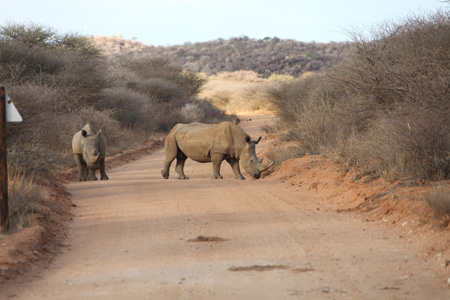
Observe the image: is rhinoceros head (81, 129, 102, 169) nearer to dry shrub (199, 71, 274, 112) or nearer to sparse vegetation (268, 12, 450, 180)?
sparse vegetation (268, 12, 450, 180)

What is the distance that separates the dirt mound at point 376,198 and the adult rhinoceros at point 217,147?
0.84 meters

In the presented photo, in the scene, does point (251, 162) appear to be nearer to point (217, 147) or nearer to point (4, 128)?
point (217, 147)

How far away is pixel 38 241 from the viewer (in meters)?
8.00

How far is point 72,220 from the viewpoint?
10164mm

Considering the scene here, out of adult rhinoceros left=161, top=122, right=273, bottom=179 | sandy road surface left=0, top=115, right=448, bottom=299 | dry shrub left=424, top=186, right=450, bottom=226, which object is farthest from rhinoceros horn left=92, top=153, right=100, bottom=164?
dry shrub left=424, top=186, right=450, bottom=226

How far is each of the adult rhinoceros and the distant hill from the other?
63000 mm

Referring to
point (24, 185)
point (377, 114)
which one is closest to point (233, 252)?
point (24, 185)

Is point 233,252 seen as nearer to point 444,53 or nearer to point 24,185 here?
point 24,185

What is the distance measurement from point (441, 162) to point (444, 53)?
3.89m

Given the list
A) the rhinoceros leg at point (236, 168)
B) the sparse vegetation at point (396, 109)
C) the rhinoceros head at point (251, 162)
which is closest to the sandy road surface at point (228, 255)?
the sparse vegetation at point (396, 109)

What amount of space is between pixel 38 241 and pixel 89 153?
812 cm

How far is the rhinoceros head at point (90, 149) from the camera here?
15.8m

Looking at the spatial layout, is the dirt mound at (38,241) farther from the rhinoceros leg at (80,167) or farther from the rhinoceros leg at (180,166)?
the rhinoceros leg at (180,166)

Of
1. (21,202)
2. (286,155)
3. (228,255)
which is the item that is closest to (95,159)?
(286,155)
